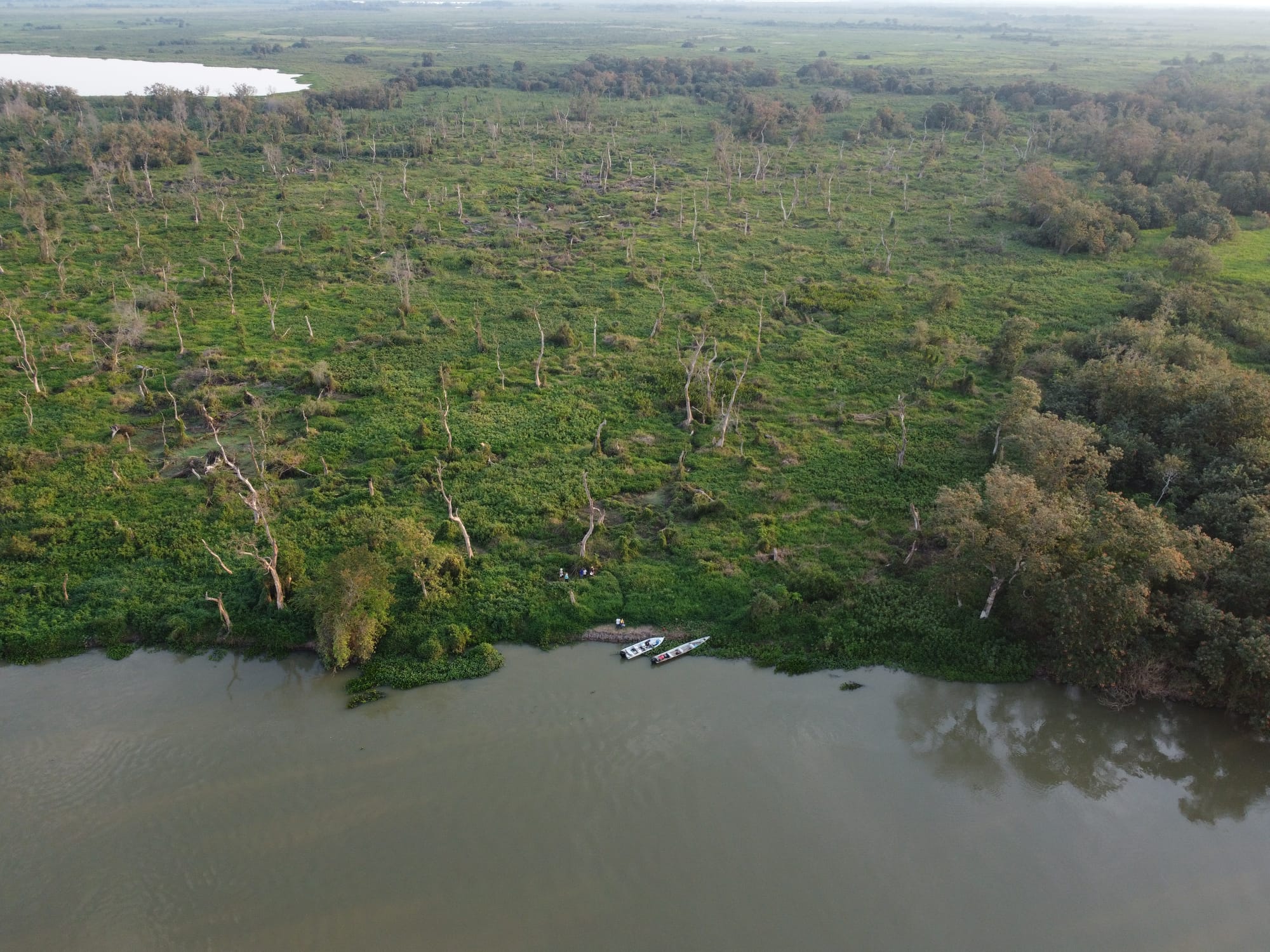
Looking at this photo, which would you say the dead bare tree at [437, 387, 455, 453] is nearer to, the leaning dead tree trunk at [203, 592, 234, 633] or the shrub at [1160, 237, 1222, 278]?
the leaning dead tree trunk at [203, 592, 234, 633]

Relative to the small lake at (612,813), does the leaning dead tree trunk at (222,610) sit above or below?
above

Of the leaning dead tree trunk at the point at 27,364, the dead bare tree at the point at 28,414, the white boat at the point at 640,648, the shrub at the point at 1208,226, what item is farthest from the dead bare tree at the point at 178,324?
the shrub at the point at 1208,226

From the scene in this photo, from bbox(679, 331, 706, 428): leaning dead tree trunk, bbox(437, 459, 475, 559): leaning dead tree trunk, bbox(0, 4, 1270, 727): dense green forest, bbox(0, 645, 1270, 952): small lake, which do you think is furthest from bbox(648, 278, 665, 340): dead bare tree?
bbox(0, 645, 1270, 952): small lake

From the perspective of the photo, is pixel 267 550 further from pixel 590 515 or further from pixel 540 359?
pixel 540 359

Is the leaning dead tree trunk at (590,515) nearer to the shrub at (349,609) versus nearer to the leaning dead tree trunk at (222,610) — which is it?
the shrub at (349,609)

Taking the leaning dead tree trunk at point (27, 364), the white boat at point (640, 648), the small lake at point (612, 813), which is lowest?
the small lake at point (612, 813)

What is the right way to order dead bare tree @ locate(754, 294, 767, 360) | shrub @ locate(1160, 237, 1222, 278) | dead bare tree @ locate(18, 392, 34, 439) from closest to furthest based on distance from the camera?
dead bare tree @ locate(18, 392, 34, 439)
dead bare tree @ locate(754, 294, 767, 360)
shrub @ locate(1160, 237, 1222, 278)
